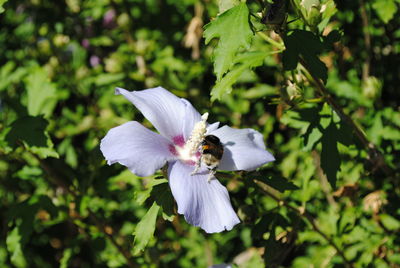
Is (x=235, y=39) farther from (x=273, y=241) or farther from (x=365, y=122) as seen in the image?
(x=365, y=122)

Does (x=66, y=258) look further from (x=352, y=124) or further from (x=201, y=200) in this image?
(x=352, y=124)

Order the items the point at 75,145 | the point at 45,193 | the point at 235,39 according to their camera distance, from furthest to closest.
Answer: the point at 75,145, the point at 45,193, the point at 235,39

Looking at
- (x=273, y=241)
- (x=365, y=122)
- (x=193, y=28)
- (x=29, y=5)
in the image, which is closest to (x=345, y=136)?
(x=273, y=241)

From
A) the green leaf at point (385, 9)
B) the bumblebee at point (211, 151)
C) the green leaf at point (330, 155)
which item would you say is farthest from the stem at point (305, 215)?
the green leaf at point (385, 9)

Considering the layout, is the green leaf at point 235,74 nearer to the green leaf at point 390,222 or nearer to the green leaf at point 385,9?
the green leaf at point 385,9

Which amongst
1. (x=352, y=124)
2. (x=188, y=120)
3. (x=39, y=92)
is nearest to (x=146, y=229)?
(x=188, y=120)

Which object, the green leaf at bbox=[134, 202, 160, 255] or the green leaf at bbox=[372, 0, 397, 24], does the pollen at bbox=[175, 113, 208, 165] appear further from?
the green leaf at bbox=[372, 0, 397, 24]
